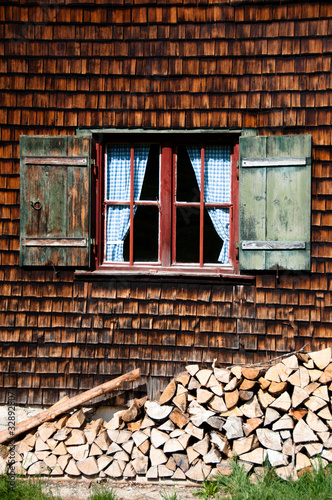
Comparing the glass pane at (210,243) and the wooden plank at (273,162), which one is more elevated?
the wooden plank at (273,162)

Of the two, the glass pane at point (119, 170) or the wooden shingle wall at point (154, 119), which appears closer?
the wooden shingle wall at point (154, 119)

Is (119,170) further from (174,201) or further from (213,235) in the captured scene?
(213,235)

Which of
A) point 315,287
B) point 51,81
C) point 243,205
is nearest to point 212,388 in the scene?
point 315,287

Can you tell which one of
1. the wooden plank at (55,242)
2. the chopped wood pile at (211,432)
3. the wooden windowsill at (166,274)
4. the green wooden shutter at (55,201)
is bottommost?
the chopped wood pile at (211,432)

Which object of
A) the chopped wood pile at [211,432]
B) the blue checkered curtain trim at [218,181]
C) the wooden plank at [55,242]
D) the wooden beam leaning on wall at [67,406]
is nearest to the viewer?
the chopped wood pile at [211,432]

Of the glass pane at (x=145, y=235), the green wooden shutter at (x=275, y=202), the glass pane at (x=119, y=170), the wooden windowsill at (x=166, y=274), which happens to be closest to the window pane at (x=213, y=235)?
the wooden windowsill at (x=166, y=274)

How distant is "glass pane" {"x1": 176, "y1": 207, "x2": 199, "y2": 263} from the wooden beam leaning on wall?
114cm

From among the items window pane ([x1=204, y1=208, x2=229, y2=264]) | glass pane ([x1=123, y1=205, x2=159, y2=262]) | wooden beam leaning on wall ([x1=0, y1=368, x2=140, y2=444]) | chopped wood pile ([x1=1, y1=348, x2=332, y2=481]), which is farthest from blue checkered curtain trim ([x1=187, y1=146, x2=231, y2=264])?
wooden beam leaning on wall ([x1=0, y1=368, x2=140, y2=444])

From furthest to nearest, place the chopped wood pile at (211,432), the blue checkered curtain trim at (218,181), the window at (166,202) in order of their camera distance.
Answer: the blue checkered curtain trim at (218,181), the window at (166,202), the chopped wood pile at (211,432)

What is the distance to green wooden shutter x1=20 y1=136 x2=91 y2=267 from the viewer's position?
180 inches

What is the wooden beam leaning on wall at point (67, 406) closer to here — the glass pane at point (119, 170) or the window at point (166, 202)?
the window at point (166, 202)

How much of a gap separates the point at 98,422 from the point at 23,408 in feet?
2.68

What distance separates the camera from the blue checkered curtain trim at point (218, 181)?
4.68 meters

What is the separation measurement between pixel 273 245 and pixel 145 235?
1.19m
